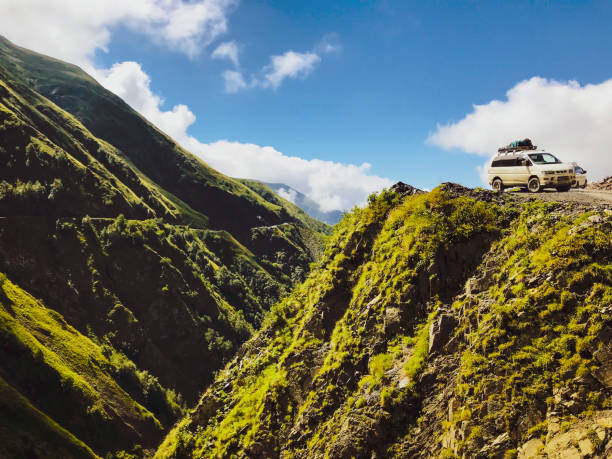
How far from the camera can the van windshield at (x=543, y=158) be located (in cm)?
2572

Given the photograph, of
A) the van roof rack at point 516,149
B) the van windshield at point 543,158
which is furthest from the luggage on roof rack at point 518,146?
the van windshield at point 543,158

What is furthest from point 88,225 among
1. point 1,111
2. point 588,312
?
point 588,312

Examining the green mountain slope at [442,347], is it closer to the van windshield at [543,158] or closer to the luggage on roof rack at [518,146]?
the van windshield at [543,158]

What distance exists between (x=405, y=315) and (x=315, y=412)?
700 cm

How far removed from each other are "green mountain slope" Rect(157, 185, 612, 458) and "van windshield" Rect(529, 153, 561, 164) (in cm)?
1214

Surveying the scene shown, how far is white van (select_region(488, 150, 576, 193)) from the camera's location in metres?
24.5

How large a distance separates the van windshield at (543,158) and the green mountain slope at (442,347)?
12143 millimetres

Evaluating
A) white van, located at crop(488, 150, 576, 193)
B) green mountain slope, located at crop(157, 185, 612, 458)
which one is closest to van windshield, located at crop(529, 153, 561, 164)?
white van, located at crop(488, 150, 576, 193)

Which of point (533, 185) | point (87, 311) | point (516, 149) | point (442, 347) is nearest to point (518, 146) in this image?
point (516, 149)

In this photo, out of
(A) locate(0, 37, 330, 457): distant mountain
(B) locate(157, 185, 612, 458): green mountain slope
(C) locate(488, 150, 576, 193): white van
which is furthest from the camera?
(A) locate(0, 37, 330, 457): distant mountain

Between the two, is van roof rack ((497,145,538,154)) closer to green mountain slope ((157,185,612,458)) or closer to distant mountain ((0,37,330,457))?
green mountain slope ((157,185,612,458))

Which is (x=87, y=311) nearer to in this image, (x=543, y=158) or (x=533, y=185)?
(x=533, y=185)

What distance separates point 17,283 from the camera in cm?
11938

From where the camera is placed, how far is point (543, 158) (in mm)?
25922
